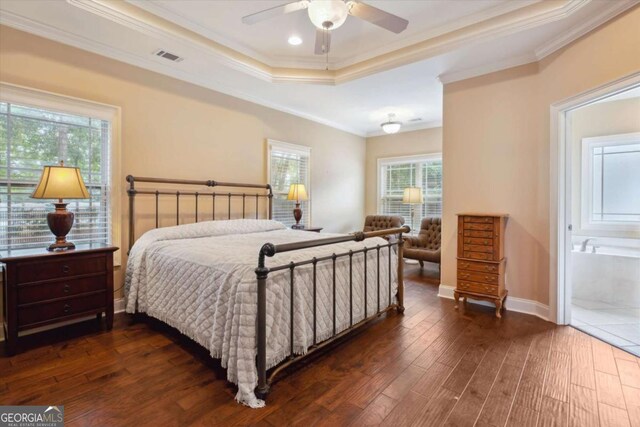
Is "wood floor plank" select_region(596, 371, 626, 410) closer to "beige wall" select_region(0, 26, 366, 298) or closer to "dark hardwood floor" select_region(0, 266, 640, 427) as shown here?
"dark hardwood floor" select_region(0, 266, 640, 427)

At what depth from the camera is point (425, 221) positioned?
5.48 m

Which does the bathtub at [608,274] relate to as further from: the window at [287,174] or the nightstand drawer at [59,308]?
the nightstand drawer at [59,308]

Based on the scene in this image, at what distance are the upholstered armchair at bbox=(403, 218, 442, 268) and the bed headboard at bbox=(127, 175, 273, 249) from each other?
242 centimetres

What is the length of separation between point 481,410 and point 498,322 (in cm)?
154

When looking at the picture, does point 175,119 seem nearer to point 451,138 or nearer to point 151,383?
point 151,383

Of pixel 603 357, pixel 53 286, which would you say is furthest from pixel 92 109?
pixel 603 357

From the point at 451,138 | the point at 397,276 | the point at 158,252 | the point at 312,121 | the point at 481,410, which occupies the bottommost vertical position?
the point at 481,410

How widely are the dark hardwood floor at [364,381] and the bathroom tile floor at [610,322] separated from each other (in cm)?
17

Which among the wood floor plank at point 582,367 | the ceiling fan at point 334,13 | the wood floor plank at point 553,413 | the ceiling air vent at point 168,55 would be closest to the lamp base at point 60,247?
the ceiling air vent at point 168,55

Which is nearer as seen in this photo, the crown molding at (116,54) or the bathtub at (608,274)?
the crown molding at (116,54)

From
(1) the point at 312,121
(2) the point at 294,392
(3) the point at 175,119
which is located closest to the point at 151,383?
(2) the point at 294,392

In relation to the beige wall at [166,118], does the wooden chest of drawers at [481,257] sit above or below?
below

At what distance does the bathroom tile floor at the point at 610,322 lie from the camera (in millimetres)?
2637

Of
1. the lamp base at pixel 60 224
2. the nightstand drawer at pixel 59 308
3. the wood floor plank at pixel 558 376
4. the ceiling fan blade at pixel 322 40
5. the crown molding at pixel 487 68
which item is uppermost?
the crown molding at pixel 487 68
